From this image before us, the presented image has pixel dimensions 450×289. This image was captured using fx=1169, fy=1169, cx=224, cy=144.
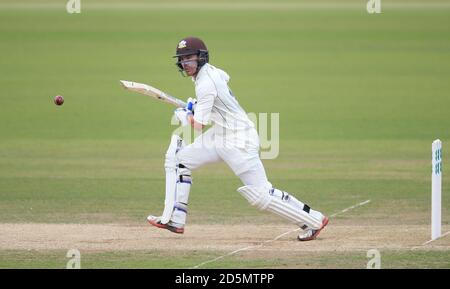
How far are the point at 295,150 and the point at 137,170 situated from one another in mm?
3792

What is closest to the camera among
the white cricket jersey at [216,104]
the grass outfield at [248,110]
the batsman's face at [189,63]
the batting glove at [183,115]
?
the white cricket jersey at [216,104]

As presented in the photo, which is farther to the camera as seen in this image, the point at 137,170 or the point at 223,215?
the point at 137,170

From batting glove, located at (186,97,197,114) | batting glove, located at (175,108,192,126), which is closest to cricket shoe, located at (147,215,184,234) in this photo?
batting glove, located at (175,108,192,126)

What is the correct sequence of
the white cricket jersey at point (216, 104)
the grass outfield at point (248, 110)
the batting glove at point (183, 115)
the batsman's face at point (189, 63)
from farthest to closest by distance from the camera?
the grass outfield at point (248, 110), the batsman's face at point (189, 63), the batting glove at point (183, 115), the white cricket jersey at point (216, 104)

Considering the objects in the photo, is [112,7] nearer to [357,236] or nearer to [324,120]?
[324,120]

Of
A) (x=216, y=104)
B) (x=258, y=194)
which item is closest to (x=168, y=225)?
(x=258, y=194)

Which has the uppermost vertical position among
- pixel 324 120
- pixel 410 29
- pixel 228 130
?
pixel 410 29

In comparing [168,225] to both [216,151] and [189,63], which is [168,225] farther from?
[189,63]

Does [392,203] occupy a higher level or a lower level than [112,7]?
lower

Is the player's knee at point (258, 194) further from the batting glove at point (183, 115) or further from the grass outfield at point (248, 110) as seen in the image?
the batting glove at point (183, 115)

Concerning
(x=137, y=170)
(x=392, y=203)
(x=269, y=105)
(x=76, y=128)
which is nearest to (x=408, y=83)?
(x=269, y=105)

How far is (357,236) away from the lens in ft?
41.2

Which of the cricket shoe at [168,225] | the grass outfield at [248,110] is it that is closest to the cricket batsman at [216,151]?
the cricket shoe at [168,225]

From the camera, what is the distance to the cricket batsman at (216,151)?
471 inches
